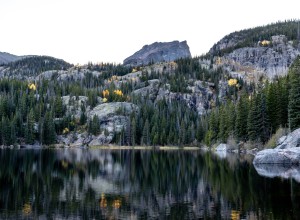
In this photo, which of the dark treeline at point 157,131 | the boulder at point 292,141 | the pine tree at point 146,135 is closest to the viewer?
the boulder at point 292,141

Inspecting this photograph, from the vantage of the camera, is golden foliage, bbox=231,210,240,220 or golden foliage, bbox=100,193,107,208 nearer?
golden foliage, bbox=231,210,240,220

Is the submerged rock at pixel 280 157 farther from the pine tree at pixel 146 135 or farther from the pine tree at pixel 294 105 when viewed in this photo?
the pine tree at pixel 146 135

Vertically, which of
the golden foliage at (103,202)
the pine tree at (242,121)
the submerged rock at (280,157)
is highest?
the pine tree at (242,121)

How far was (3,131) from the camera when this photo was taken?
528ft

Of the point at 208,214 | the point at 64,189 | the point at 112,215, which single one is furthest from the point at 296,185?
the point at 64,189

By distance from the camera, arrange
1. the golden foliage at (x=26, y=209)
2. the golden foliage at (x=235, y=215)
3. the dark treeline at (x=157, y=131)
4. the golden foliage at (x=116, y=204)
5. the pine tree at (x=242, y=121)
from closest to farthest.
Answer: the golden foliage at (x=235, y=215)
the golden foliage at (x=26, y=209)
the golden foliage at (x=116, y=204)
the pine tree at (x=242, y=121)
the dark treeline at (x=157, y=131)

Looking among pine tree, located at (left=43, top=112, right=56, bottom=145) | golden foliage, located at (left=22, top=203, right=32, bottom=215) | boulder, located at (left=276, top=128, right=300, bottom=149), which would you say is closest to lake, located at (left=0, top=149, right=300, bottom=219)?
golden foliage, located at (left=22, top=203, right=32, bottom=215)

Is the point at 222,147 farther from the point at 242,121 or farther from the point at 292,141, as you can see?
the point at 292,141

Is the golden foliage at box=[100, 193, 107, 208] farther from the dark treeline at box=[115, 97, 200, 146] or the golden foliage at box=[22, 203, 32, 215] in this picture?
the dark treeline at box=[115, 97, 200, 146]

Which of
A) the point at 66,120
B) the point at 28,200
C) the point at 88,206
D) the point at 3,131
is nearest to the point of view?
the point at 88,206

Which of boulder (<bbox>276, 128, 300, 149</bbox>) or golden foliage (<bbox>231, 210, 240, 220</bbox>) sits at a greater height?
boulder (<bbox>276, 128, 300, 149</bbox>)

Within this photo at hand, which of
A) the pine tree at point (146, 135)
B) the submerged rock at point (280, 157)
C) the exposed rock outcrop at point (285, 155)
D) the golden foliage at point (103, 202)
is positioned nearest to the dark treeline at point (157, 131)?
the pine tree at point (146, 135)

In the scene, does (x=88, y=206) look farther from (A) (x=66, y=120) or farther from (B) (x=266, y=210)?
(A) (x=66, y=120)

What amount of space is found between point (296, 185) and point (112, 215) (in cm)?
2171
